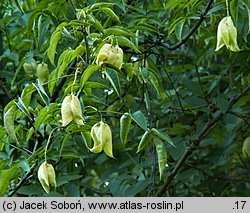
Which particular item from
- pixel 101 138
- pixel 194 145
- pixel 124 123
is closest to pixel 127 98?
pixel 194 145

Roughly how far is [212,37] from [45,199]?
2.96 ft

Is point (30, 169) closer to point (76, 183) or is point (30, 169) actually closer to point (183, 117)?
point (76, 183)

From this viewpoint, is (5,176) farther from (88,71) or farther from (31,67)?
(31,67)

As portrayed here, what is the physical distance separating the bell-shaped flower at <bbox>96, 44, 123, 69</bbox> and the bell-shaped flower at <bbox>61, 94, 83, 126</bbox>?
0.09m

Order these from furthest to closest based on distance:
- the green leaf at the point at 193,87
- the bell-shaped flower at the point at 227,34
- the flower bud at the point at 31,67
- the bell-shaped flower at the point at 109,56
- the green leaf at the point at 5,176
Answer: the green leaf at the point at 193,87 < the flower bud at the point at 31,67 < the green leaf at the point at 5,176 < the bell-shaped flower at the point at 227,34 < the bell-shaped flower at the point at 109,56

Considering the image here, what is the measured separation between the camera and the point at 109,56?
4.00ft

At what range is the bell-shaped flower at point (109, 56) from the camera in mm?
1217

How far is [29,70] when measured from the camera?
6.41ft

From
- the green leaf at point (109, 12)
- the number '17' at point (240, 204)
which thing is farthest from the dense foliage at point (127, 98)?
the number '17' at point (240, 204)

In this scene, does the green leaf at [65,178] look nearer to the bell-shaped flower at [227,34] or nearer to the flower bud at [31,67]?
the flower bud at [31,67]

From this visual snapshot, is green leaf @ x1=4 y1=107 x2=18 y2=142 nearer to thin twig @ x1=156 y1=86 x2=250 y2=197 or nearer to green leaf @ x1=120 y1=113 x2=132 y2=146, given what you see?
green leaf @ x1=120 y1=113 x2=132 y2=146

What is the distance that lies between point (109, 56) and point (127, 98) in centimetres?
76

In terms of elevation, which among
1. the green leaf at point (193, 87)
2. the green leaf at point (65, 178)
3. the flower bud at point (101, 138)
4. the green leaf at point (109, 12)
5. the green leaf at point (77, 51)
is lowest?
the green leaf at point (65, 178)

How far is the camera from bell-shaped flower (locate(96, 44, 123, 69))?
3.99ft
